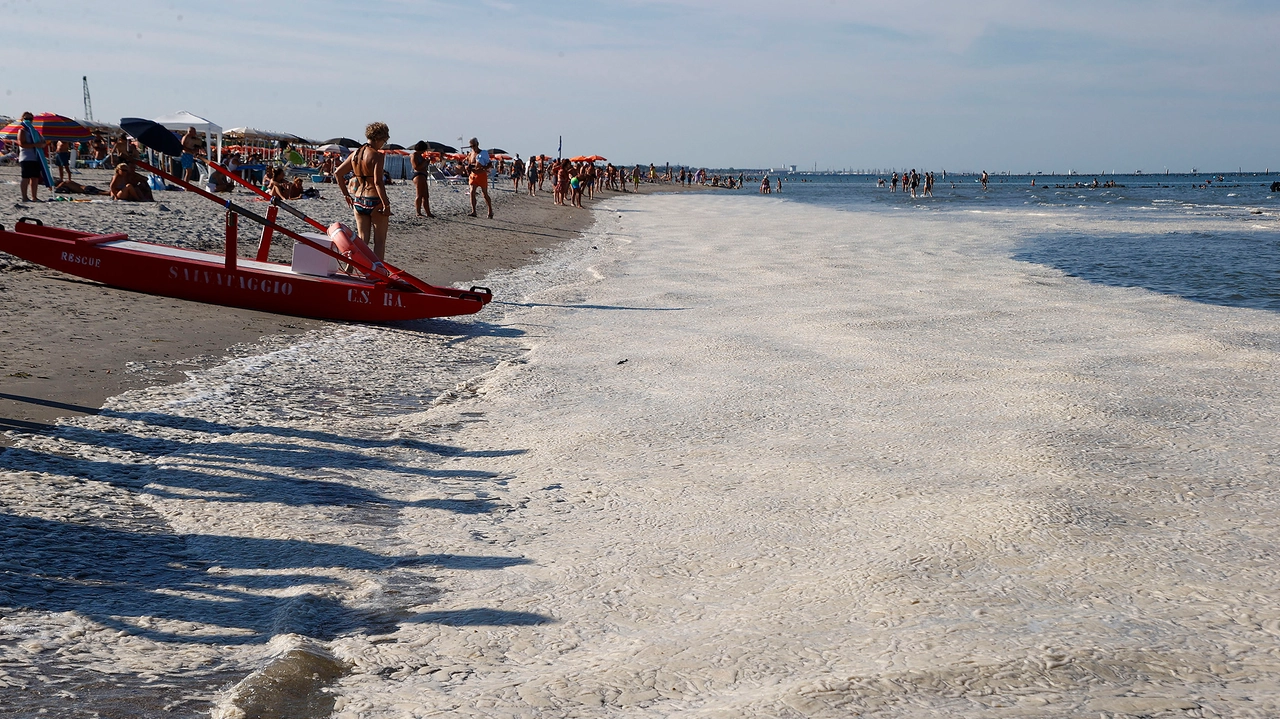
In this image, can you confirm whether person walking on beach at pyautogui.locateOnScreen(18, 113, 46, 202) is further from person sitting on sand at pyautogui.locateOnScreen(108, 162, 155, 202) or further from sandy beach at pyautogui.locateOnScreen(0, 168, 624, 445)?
person sitting on sand at pyautogui.locateOnScreen(108, 162, 155, 202)

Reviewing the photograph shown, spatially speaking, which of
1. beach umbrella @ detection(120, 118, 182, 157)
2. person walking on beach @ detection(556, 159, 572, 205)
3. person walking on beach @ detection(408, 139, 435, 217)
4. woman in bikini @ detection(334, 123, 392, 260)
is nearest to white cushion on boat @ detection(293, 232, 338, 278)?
woman in bikini @ detection(334, 123, 392, 260)

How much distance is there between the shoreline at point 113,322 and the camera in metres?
5.88

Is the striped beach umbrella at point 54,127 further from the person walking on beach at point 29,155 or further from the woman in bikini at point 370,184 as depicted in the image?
the woman in bikini at point 370,184

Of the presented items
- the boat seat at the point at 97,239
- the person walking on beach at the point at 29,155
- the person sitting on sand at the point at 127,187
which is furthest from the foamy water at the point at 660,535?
the person sitting on sand at the point at 127,187

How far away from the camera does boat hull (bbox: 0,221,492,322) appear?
8.96 m

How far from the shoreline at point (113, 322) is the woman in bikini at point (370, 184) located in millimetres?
1674

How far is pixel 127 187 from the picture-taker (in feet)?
58.6

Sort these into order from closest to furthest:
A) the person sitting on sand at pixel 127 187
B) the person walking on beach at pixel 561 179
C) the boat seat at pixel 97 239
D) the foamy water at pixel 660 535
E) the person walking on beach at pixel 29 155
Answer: the foamy water at pixel 660 535
the boat seat at pixel 97 239
the person walking on beach at pixel 29 155
the person sitting on sand at pixel 127 187
the person walking on beach at pixel 561 179

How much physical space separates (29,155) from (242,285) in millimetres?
9153

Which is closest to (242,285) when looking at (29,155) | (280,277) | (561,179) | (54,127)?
(280,277)

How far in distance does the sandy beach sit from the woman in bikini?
1.76m

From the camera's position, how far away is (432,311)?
9.02 meters

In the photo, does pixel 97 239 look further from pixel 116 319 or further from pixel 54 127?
pixel 54 127

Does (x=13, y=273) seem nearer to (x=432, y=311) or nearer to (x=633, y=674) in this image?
(x=432, y=311)
